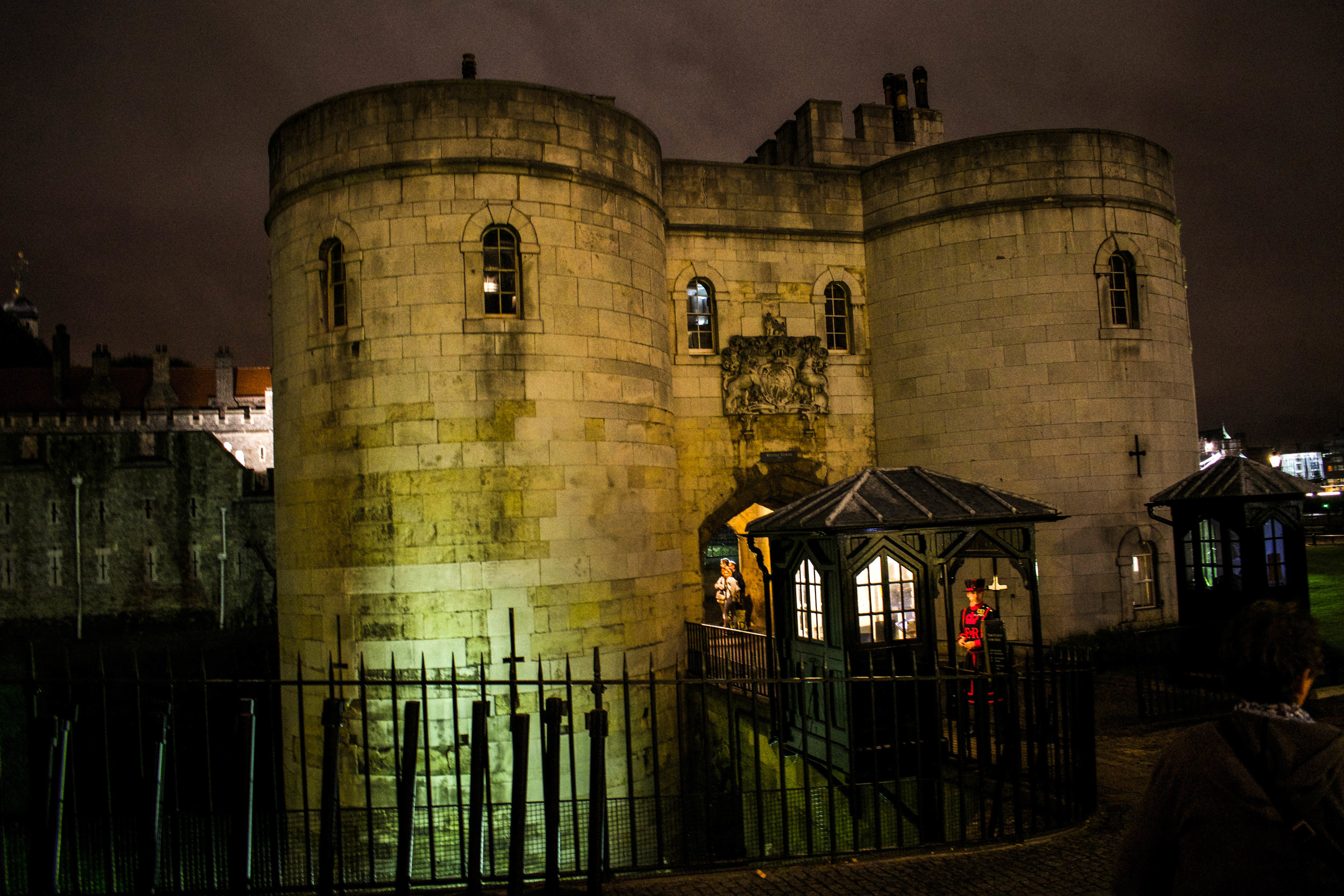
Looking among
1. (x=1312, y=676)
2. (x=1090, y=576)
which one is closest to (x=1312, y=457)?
(x=1090, y=576)

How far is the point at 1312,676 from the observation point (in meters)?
3.14

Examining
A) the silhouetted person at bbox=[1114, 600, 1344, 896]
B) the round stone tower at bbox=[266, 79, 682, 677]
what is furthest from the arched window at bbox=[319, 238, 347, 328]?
the silhouetted person at bbox=[1114, 600, 1344, 896]

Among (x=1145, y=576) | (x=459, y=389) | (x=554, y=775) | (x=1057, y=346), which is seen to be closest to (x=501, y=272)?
(x=459, y=389)

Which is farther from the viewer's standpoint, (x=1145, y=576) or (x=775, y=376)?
(x=775, y=376)

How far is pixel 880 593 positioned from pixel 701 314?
8666 mm

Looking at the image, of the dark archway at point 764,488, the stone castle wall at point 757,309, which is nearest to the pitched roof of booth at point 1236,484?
the stone castle wall at point 757,309

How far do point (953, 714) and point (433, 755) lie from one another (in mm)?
7007

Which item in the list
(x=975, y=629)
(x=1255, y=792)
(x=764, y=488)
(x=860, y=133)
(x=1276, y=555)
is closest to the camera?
(x=1255, y=792)

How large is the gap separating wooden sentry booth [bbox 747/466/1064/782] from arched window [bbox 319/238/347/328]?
769 cm

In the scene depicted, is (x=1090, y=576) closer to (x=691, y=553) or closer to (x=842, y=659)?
(x=691, y=553)

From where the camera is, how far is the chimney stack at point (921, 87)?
2058 cm

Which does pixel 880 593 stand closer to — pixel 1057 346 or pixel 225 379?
pixel 1057 346

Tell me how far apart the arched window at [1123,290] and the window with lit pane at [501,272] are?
11.4 meters

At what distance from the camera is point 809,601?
388 inches
